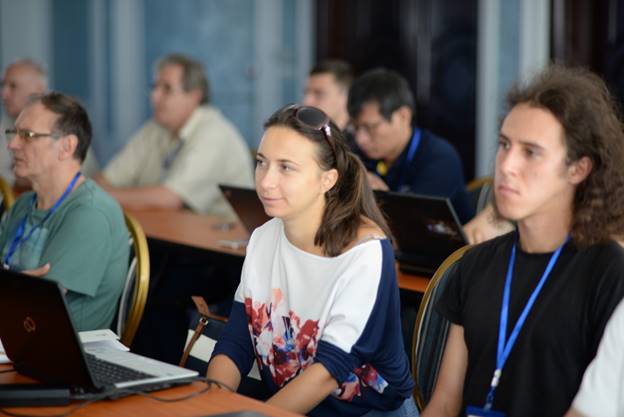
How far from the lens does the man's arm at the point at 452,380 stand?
190 cm

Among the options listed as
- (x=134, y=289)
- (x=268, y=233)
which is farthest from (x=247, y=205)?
(x=268, y=233)

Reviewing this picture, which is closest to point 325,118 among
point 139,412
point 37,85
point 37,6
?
point 139,412

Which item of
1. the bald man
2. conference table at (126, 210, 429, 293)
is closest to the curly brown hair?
conference table at (126, 210, 429, 293)

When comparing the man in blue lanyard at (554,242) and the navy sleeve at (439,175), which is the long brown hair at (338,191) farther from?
the navy sleeve at (439,175)

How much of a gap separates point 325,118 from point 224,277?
79.8 inches

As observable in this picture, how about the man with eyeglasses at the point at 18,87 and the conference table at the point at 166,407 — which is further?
the man with eyeglasses at the point at 18,87

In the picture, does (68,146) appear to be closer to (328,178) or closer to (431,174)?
(328,178)

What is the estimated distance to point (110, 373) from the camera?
186 cm

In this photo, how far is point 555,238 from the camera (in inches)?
69.7

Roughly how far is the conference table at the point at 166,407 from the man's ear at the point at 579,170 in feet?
2.01

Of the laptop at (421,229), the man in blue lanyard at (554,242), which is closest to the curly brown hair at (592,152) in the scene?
the man in blue lanyard at (554,242)

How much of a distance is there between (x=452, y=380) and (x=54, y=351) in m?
0.72

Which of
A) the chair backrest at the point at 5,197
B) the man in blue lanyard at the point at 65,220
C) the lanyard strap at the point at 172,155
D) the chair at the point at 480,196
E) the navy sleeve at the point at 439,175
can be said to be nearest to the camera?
the man in blue lanyard at the point at 65,220

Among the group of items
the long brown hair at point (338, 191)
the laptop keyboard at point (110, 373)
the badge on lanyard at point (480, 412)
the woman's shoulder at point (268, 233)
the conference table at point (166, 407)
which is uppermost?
the long brown hair at point (338, 191)
